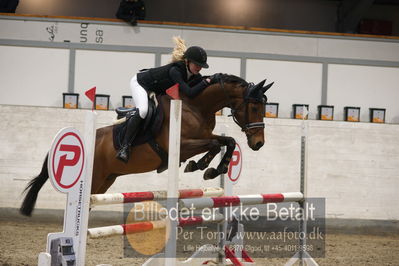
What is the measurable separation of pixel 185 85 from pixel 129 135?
20.6 inches

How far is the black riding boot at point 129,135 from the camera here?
3.48 metres

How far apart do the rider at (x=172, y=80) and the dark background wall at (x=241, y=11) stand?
5350 millimetres

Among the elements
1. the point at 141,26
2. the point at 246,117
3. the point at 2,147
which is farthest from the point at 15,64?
the point at 246,117

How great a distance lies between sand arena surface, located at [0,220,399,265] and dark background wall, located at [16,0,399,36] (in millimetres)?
4142

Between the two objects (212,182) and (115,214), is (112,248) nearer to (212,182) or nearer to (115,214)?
(115,214)

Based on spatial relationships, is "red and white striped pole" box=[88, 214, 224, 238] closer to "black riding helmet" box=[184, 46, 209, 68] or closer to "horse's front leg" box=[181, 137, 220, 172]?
"horse's front leg" box=[181, 137, 220, 172]

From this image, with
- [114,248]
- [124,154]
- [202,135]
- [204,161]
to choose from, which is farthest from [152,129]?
[114,248]

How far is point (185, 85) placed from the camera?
342cm

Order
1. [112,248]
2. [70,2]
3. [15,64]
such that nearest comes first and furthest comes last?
[112,248] < [15,64] < [70,2]

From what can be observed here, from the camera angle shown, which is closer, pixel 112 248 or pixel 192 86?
pixel 192 86

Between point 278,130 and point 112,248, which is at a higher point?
point 278,130

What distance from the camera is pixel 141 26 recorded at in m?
6.87

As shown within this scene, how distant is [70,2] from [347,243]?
6128 mm

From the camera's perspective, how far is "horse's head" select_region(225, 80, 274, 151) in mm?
3285
